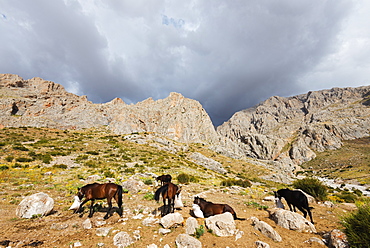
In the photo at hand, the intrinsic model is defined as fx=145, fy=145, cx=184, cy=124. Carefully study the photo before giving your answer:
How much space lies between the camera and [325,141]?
190 meters

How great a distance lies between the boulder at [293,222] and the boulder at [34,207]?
12.1m

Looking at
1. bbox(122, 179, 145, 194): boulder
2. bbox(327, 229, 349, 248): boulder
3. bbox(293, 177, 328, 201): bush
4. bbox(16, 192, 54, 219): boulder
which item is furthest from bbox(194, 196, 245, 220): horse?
bbox(293, 177, 328, 201): bush

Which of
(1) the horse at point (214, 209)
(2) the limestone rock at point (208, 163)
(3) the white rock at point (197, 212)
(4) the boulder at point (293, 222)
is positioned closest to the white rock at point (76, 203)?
(3) the white rock at point (197, 212)

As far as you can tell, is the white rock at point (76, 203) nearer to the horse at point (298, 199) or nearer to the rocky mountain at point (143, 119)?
the horse at point (298, 199)

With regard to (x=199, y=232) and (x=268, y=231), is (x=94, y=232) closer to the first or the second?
(x=199, y=232)

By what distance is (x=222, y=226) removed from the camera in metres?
6.34

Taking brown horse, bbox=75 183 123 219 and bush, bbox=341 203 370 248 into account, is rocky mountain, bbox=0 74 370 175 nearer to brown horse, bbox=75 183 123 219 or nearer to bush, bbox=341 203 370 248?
brown horse, bbox=75 183 123 219

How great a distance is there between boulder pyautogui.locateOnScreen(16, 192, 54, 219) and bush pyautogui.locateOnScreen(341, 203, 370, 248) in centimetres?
1299

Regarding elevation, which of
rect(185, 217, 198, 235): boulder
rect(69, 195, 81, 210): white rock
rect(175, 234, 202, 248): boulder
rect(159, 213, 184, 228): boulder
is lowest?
rect(175, 234, 202, 248): boulder

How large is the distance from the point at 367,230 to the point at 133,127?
125485 millimetres

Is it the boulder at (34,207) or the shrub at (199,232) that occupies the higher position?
the boulder at (34,207)

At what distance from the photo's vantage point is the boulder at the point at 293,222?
680cm

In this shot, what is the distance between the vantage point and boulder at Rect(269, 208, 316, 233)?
680cm

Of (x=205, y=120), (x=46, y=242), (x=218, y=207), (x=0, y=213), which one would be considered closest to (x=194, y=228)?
(x=218, y=207)
